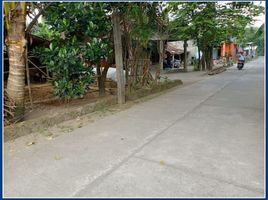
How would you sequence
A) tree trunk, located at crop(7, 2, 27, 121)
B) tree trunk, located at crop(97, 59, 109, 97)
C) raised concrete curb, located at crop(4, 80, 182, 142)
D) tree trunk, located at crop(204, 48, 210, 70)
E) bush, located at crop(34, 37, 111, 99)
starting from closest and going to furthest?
raised concrete curb, located at crop(4, 80, 182, 142) → tree trunk, located at crop(7, 2, 27, 121) → bush, located at crop(34, 37, 111, 99) → tree trunk, located at crop(97, 59, 109, 97) → tree trunk, located at crop(204, 48, 210, 70)

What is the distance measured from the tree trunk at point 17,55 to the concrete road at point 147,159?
1056 mm

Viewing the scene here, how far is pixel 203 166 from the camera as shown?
3.63 meters

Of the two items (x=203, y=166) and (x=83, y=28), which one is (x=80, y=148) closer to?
(x=203, y=166)

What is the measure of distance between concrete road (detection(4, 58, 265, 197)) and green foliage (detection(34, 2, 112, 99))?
4.12ft

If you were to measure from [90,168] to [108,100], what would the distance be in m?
3.98

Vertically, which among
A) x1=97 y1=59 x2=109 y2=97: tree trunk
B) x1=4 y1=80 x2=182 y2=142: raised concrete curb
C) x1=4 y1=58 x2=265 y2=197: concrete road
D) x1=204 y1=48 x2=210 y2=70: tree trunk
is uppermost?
x1=204 y1=48 x2=210 y2=70: tree trunk

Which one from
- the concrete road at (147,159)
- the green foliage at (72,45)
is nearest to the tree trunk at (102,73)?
the green foliage at (72,45)

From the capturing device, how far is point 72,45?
6.60m

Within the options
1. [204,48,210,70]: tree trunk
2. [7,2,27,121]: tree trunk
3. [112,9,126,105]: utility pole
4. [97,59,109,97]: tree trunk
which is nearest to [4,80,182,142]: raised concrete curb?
[112,9,126,105]: utility pole

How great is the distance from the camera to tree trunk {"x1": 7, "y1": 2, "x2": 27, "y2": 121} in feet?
17.1

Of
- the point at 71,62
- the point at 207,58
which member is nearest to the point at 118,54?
the point at 71,62

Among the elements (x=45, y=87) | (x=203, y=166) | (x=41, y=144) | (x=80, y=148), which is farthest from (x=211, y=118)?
(x=45, y=87)

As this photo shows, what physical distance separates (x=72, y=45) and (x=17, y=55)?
156 centimetres

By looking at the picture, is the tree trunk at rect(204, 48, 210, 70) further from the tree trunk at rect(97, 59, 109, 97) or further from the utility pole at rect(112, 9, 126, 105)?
the utility pole at rect(112, 9, 126, 105)
